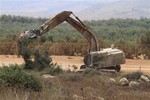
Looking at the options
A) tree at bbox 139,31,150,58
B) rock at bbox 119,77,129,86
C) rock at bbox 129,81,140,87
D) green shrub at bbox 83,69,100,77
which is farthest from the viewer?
tree at bbox 139,31,150,58

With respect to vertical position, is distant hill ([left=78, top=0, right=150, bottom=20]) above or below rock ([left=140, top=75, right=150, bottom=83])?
above

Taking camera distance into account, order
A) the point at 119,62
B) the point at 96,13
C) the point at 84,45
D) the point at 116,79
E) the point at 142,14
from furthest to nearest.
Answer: the point at 96,13
the point at 142,14
the point at 84,45
the point at 119,62
the point at 116,79

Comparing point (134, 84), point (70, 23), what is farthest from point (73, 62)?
point (134, 84)

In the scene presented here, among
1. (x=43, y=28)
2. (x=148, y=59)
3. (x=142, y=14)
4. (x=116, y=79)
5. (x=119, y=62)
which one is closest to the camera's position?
(x=116, y=79)

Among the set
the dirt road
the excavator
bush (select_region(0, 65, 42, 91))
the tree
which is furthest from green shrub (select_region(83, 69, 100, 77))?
the tree

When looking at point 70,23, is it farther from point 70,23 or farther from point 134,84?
point 134,84

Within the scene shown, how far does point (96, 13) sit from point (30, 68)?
160 m

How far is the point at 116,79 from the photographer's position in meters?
26.0

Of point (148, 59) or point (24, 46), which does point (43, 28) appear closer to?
point (24, 46)

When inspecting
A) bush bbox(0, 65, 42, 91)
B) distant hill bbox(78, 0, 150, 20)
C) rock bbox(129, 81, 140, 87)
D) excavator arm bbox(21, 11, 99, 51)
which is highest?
distant hill bbox(78, 0, 150, 20)

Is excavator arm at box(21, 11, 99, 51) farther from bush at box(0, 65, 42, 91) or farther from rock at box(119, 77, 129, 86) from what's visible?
bush at box(0, 65, 42, 91)

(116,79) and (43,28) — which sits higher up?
(43,28)

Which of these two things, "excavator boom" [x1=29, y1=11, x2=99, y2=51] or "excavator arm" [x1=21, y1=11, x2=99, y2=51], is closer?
"excavator arm" [x1=21, y1=11, x2=99, y2=51]

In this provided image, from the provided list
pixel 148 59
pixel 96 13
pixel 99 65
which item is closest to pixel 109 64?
pixel 99 65
